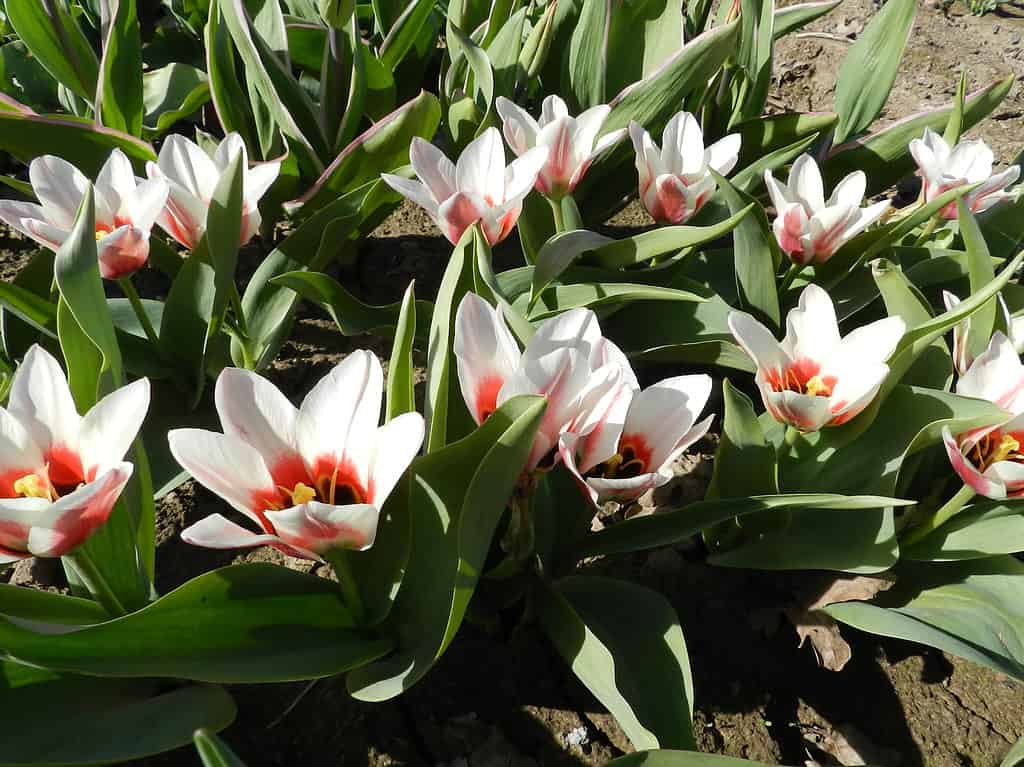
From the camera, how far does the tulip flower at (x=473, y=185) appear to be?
1303 mm

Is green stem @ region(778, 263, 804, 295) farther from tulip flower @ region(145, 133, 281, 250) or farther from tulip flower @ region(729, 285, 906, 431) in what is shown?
tulip flower @ region(145, 133, 281, 250)

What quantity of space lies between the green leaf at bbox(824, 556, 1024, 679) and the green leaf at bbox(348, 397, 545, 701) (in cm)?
68

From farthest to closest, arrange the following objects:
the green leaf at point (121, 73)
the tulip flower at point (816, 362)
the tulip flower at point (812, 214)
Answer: the green leaf at point (121, 73)
the tulip flower at point (812, 214)
the tulip flower at point (816, 362)

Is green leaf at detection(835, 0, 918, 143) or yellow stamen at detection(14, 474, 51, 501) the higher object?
yellow stamen at detection(14, 474, 51, 501)

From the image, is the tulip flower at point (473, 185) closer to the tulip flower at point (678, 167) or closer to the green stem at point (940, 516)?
the tulip flower at point (678, 167)

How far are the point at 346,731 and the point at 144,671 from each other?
510 millimetres

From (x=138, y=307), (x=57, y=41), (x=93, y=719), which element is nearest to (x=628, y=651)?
(x=93, y=719)

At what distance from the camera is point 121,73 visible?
6.55ft

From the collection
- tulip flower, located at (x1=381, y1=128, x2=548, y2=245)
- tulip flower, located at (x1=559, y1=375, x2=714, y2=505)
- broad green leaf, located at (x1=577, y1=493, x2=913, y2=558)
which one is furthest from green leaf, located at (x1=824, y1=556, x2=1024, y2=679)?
tulip flower, located at (x1=381, y1=128, x2=548, y2=245)

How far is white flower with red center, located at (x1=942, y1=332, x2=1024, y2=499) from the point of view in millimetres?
1148

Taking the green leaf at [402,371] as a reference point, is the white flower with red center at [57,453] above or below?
above

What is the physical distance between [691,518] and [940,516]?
1.59 ft

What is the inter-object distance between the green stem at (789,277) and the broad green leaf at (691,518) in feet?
2.04

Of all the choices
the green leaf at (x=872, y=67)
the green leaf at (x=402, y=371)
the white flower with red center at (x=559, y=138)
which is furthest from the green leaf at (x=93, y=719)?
the green leaf at (x=872, y=67)
